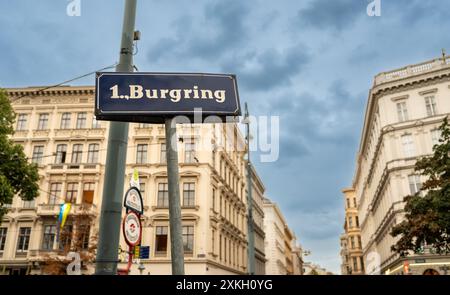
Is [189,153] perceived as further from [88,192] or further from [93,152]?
[88,192]

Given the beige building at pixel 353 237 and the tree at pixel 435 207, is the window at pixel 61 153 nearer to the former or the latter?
the tree at pixel 435 207

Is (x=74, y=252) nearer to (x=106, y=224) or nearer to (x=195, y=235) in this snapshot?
(x=195, y=235)

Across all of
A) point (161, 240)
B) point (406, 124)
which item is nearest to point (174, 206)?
point (161, 240)

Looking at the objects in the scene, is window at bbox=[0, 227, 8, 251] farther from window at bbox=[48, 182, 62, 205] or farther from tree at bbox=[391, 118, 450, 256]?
tree at bbox=[391, 118, 450, 256]

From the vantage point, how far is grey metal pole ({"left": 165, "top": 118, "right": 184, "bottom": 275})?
3957 millimetres

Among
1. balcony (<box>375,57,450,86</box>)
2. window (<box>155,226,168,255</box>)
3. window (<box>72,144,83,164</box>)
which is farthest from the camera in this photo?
balcony (<box>375,57,450,86</box>)

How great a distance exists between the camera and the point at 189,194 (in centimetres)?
3653

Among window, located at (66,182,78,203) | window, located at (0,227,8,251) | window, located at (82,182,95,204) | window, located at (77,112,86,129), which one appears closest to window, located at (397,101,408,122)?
window, located at (82,182,95,204)

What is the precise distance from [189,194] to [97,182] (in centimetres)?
889

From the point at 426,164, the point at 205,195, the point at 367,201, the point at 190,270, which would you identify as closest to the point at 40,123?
the point at 205,195

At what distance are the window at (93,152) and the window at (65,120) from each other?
146 inches

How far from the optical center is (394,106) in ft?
138

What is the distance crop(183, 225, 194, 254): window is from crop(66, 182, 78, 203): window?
10972mm
